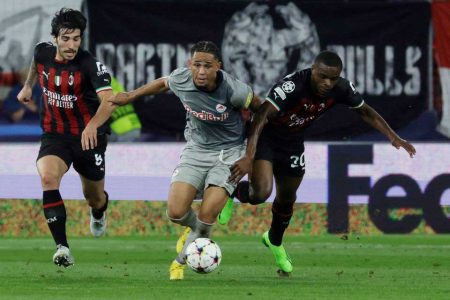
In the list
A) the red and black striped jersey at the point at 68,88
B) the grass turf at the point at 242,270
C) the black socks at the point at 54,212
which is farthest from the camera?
the red and black striped jersey at the point at 68,88

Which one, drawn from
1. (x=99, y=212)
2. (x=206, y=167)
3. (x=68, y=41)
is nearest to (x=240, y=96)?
(x=206, y=167)

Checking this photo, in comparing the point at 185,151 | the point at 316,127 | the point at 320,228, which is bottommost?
the point at 320,228

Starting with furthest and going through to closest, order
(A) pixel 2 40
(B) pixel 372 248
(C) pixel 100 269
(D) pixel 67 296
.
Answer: (A) pixel 2 40
(B) pixel 372 248
(C) pixel 100 269
(D) pixel 67 296

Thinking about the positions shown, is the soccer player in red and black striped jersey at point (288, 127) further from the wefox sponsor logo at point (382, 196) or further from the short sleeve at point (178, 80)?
the wefox sponsor logo at point (382, 196)

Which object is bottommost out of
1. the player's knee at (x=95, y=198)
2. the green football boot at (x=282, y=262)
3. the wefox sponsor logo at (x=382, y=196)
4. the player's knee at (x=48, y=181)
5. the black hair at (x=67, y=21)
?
the wefox sponsor logo at (x=382, y=196)

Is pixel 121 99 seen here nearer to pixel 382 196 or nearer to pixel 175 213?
pixel 175 213

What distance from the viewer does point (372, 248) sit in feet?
55.8

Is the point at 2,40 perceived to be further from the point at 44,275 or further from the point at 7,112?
the point at 44,275

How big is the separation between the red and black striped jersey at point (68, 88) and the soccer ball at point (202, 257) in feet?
6.55

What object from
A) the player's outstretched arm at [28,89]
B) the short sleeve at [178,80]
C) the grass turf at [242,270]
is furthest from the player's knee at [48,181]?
the short sleeve at [178,80]

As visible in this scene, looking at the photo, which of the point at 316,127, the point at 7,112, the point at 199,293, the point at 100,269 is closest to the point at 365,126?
the point at 316,127

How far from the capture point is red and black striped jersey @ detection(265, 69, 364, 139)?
12375 mm

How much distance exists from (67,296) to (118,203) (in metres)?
8.69

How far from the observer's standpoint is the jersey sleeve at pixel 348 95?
1255cm
